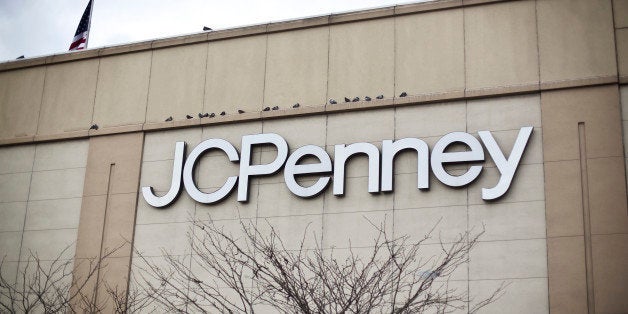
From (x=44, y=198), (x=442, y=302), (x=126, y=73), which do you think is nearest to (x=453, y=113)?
(x=442, y=302)

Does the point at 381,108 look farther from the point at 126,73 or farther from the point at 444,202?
the point at 126,73

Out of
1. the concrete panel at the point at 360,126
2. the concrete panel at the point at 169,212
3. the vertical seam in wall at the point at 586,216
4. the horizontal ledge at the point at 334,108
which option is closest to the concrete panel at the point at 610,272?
the vertical seam in wall at the point at 586,216

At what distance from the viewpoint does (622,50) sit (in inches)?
1104

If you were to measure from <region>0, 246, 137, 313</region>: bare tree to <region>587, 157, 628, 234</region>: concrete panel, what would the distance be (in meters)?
13.3

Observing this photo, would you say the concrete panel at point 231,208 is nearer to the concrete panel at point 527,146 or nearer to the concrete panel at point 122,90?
the concrete panel at point 122,90

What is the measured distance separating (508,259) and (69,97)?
1537 cm

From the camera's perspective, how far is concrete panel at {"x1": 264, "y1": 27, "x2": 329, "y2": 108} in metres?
31.0

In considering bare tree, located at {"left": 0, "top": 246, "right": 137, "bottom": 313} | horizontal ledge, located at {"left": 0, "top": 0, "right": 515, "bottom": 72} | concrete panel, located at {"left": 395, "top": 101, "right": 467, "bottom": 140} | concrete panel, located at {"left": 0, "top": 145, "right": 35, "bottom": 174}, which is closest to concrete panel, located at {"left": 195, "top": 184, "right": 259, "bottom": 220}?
bare tree, located at {"left": 0, "top": 246, "right": 137, "bottom": 313}

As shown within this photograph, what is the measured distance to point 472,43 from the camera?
29641mm

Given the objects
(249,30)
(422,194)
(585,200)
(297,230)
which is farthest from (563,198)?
(249,30)

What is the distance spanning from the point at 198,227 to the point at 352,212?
4.69m

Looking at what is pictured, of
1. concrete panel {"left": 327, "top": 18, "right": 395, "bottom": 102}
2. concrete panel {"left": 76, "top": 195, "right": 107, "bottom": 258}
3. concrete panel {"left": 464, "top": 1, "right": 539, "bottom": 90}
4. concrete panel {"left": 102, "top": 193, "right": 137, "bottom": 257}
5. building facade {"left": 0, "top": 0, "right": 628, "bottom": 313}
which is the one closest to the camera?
building facade {"left": 0, "top": 0, "right": 628, "bottom": 313}

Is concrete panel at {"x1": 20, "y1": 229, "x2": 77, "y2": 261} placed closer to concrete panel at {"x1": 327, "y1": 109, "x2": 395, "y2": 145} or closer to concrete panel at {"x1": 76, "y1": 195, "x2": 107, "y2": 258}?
concrete panel at {"x1": 76, "y1": 195, "x2": 107, "y2": 258}

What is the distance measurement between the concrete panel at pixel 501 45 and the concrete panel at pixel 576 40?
35cm
